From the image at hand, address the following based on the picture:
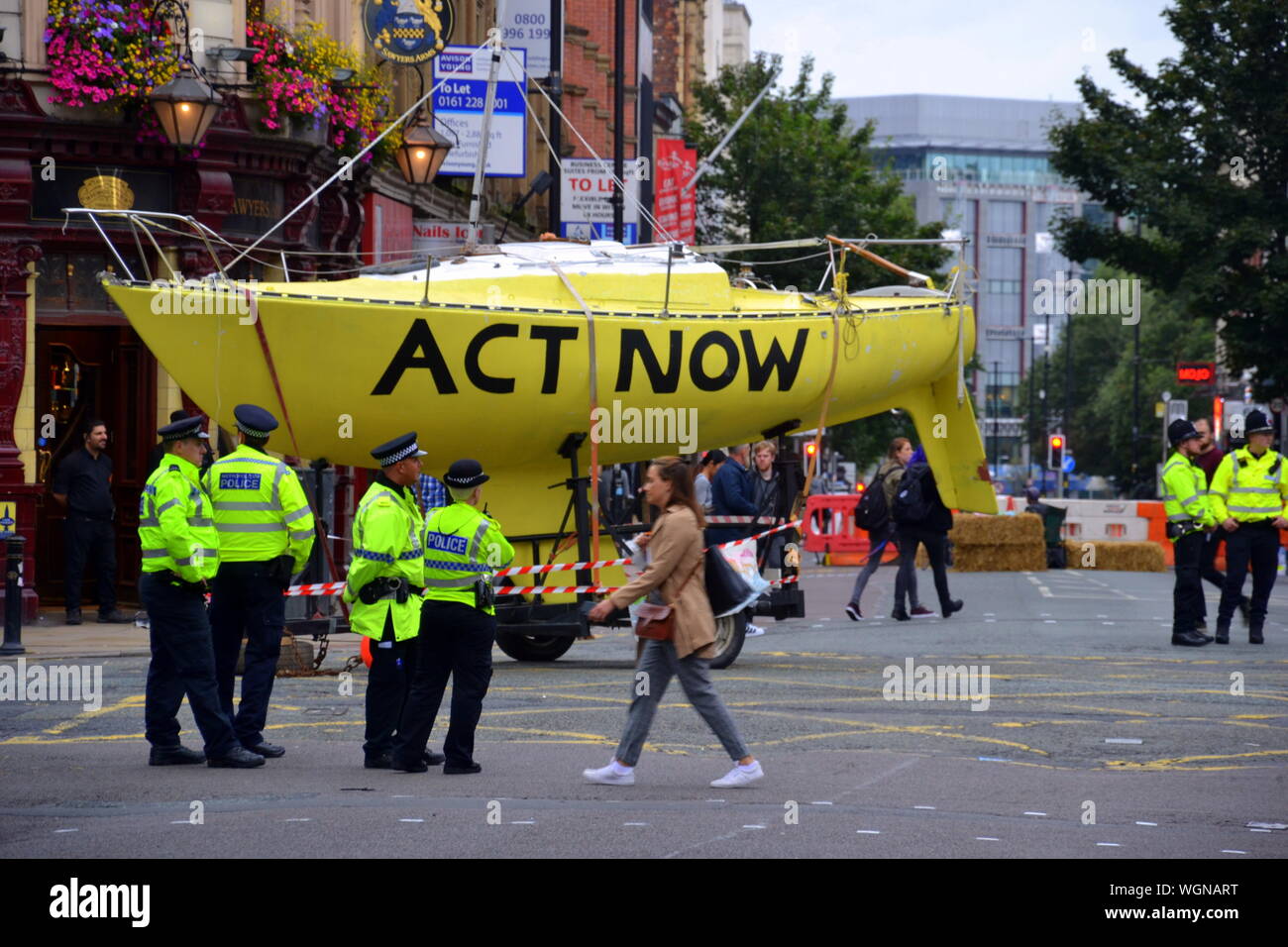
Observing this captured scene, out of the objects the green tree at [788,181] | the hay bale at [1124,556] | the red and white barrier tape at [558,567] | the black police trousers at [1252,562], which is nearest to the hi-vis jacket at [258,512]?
the red and white barrier tape at [558,567]

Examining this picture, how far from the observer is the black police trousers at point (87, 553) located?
1930 cm

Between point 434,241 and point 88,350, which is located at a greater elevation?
point 434,241

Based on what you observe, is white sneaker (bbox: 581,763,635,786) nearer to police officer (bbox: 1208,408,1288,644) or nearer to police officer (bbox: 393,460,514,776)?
police officer (bbox: 393,460,514,776)

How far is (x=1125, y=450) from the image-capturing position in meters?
86.6

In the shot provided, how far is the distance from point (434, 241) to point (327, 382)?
38.6 ft

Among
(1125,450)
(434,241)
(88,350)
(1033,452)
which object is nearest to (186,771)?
(88,350)

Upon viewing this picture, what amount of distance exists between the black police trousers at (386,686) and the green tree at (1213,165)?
28.2 metres

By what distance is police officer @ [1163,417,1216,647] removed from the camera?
18047 mm

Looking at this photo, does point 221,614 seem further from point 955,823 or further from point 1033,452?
point 1033,452

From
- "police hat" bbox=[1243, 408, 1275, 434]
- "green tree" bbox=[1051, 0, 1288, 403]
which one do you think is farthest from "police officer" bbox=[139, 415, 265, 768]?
"green tree" bbox=[1051, 0, 1288, 403]

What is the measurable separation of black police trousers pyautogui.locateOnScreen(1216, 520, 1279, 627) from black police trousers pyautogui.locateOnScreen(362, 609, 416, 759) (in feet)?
32.5

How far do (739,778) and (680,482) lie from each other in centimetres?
149

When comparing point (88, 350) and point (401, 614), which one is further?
point (88, 350)
